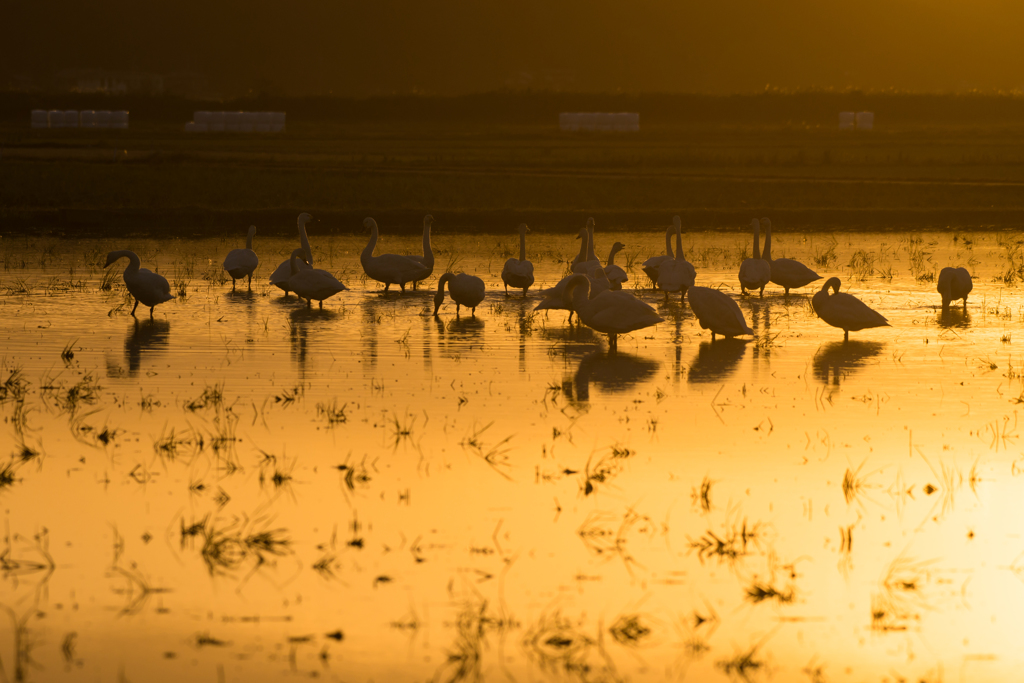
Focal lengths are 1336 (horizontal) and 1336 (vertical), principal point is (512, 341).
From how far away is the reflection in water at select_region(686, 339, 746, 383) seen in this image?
14.2m

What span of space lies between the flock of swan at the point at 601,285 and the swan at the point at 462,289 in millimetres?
14

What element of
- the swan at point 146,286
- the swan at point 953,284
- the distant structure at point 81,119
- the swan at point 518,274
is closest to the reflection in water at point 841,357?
the swan at point 953,284

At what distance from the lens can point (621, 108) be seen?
11506cm

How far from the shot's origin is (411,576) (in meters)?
7.99

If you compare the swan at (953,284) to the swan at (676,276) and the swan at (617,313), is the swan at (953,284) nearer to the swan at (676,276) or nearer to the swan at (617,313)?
the swan at (676,276)

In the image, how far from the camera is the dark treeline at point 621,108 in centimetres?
10556

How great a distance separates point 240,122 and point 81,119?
11394 millimetres

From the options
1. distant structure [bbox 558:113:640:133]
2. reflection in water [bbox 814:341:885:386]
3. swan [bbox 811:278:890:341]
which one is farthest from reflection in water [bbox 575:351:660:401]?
distant structure [bbox 558:113:640:133]

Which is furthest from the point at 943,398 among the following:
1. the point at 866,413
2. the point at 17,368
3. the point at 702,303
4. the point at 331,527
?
the point at 17,368

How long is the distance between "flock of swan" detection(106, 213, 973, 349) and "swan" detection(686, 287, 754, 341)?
A: 0.01 meters

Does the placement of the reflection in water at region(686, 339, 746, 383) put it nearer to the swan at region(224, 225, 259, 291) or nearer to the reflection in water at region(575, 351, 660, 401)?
the reflection in water at region(575, 351, 660, 401)

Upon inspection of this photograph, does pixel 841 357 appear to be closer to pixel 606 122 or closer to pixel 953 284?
pixel 953 284

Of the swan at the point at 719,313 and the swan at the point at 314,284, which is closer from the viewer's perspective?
the swan at the point at 719,313

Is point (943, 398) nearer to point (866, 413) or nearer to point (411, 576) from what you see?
point (866, 413)
